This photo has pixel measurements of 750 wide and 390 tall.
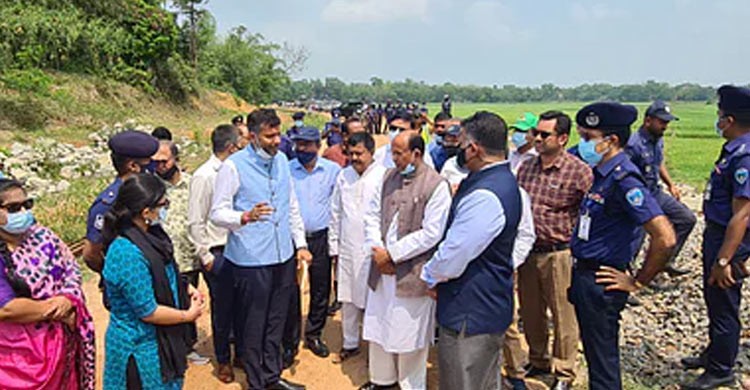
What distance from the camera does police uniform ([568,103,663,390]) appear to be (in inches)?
110

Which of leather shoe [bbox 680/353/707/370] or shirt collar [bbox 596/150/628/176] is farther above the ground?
shirt collar [bbox 596/150/628/176]

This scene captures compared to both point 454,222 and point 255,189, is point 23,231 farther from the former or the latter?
point 454,222

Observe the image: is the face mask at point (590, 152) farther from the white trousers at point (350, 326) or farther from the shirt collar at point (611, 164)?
the white trousers at point (350, 326)

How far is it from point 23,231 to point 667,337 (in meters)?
5.32

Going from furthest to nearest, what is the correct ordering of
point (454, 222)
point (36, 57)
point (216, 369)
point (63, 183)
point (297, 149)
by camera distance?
point (36, 57)
point (63, 183)
point (297, 149)
point (216, 369)
point (454, 222)

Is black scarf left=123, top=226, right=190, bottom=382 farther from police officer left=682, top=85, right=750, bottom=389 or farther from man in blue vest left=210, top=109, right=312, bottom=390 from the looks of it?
police officer left=682, top=85, right=750, bottom=389

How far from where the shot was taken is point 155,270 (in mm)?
2428

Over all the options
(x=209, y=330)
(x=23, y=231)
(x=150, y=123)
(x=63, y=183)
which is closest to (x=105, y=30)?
(x=150, y=123)

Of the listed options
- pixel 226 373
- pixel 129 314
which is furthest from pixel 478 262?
pixel 226 373

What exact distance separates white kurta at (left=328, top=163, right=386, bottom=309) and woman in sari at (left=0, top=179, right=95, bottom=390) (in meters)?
2.01

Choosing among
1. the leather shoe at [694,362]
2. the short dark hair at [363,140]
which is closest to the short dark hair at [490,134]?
the short dark hair at [363,140]

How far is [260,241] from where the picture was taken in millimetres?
3488

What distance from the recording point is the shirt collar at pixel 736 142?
3.47m

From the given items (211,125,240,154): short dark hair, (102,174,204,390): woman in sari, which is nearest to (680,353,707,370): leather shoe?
(102,174,204,390): woman in sari
